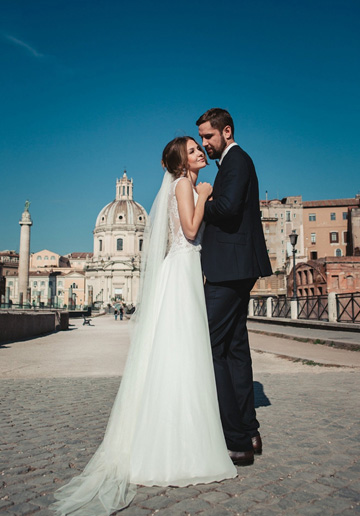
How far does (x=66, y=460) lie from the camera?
3113mm

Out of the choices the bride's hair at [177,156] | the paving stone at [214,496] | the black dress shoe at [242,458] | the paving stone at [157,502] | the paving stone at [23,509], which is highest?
the bride's hair at [177,156]

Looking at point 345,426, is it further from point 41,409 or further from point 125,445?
point 41,409

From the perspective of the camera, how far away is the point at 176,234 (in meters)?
3.35

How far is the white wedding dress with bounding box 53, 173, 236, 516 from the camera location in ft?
8.73

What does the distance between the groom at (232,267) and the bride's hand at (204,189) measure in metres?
0.05

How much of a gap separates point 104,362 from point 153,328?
670 cm

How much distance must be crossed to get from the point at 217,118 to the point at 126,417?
7.02ft

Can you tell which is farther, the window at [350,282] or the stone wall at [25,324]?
the window at [350,282]

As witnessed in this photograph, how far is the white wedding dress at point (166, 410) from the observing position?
266cm

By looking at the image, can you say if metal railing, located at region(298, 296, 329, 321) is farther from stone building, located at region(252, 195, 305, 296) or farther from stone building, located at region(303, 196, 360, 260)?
stone building, located at region(303, 196, 360, 260)

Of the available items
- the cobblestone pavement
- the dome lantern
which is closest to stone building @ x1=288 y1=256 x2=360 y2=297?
the cobblestone pavement

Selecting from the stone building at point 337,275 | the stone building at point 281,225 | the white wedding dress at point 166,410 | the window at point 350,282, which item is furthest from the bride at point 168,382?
the stone building at point 281,225

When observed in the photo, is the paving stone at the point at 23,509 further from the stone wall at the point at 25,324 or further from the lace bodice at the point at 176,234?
the stone wall at the point at 25,324

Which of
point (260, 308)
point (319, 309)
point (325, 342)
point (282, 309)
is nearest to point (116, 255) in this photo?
point (260, 308)
